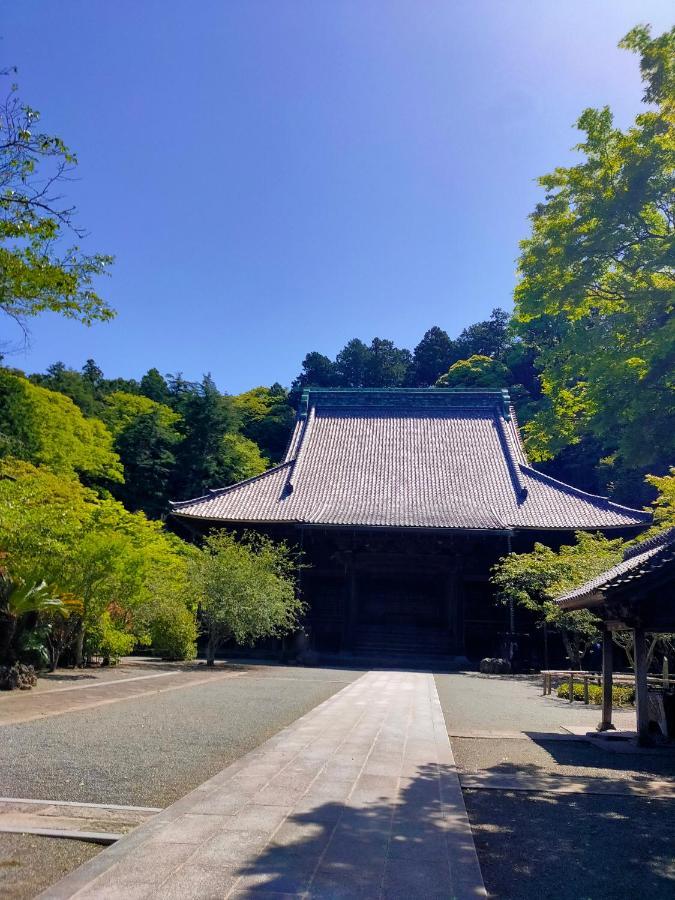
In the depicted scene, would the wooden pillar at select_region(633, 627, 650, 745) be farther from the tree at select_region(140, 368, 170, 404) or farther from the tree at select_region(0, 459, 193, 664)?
the tree at select_region(140, 368, 170, 404)

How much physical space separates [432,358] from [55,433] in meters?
36.5

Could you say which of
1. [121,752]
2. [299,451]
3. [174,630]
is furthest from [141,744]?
[299,451]

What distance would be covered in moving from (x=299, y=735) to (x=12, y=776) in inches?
111

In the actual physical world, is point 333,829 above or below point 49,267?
below

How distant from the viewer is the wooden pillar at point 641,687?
7211 millimetres

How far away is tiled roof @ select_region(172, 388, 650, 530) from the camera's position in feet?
66.7

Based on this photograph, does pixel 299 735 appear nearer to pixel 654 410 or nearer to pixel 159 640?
pixel 654 410

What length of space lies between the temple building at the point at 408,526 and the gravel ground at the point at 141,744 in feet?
32.7

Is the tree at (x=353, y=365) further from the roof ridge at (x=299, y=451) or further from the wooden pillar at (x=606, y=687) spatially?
the wooden pillar at (x=606, y=687)

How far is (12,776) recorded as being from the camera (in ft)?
15.8

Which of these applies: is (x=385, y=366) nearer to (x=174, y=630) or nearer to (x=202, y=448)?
(x=202, y=448)

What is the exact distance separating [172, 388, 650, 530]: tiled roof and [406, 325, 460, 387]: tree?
30.4 m

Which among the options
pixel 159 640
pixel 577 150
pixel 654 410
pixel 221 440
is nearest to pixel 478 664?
pixel 159 640

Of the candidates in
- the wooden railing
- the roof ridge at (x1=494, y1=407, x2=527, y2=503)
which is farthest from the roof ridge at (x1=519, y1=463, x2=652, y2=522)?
the wooden railing
